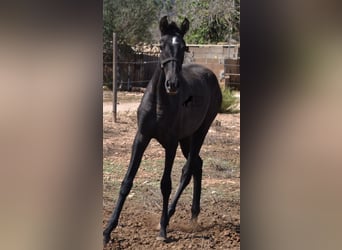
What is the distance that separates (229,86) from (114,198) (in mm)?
1133

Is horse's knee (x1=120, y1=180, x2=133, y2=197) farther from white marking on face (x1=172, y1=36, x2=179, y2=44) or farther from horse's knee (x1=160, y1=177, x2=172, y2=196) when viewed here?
white marking on face (x1=172, y1=36, x2=179, y2=44)

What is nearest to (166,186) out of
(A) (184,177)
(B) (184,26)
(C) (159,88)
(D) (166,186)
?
(D) (166,186)

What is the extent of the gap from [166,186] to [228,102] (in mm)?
734

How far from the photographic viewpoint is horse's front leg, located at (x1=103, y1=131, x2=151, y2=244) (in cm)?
392

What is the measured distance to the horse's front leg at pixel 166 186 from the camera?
3904 mm

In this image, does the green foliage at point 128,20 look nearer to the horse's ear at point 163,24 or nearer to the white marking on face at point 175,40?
the horse's ear at point 163,24

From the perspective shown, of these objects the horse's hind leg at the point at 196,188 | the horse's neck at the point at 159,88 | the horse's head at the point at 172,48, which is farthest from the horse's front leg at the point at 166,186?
A: the horse's head at the point at 172,48

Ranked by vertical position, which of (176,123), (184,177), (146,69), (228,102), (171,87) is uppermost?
(146,69)

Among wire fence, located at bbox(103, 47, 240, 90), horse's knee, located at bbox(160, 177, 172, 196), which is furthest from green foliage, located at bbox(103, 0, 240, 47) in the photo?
horse's knee, located at bbox(160, 177, 172, 196)

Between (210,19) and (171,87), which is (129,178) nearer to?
(171,87)

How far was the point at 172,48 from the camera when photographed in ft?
12.5

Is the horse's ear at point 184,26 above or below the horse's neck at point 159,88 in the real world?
above

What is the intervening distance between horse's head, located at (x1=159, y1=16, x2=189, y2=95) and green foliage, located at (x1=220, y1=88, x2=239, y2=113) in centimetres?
34
